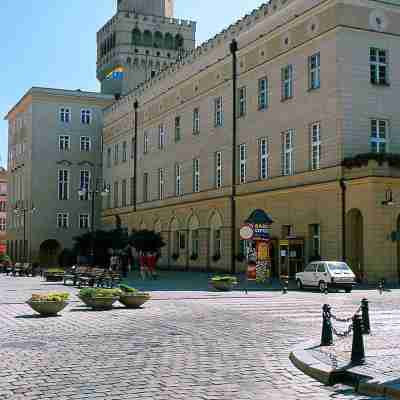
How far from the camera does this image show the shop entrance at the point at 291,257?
131 feet

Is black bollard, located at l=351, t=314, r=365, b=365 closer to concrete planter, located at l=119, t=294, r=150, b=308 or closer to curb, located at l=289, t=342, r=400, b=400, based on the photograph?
curb, located at l=289, t=342, r=400, b=400

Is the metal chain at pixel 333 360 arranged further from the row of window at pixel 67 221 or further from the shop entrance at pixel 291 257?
the row of window at pixel 67 221

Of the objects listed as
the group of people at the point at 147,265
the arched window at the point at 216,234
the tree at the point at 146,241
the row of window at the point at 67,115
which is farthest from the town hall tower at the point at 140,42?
the group of people at the point at 147,265

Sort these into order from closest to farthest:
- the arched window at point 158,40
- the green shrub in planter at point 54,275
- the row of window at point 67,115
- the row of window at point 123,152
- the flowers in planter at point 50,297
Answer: the flowers in planter at point 50,297 → the green shrub in planter at point 54,275 → the row of window at point 123,152 → the row of window at point 67,115 → the arched window at point 158,40

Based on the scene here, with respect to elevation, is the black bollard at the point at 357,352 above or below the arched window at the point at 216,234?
below

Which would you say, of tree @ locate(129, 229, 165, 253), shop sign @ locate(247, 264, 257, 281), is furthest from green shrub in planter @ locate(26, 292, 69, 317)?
tree @ locate(129, 229, 165, 253)

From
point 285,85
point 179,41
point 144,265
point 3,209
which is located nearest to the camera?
point 285,85

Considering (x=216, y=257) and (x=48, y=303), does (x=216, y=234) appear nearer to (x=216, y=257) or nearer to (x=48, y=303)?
(x=216, y=257)

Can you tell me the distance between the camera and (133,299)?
20828 millimetres

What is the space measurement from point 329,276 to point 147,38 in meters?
63.5

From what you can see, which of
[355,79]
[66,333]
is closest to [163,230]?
[355,79]

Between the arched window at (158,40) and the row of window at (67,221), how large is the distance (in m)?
23.9

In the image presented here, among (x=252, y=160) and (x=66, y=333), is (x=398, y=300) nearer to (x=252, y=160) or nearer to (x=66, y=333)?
(x=66, y=333)

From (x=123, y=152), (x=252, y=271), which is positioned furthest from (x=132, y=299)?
(x=123, y=152)
